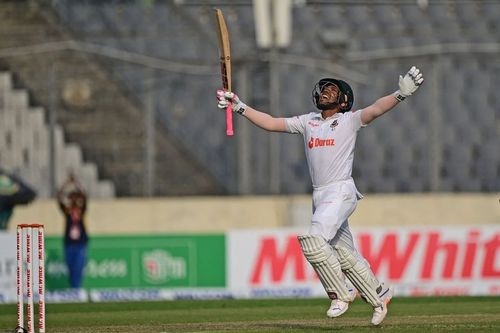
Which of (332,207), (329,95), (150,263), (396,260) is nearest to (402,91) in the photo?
(329,95)

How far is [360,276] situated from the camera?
9.48 m

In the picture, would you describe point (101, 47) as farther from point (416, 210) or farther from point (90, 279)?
point (416, 210)

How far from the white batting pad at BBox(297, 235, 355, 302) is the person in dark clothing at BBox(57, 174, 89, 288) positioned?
913 cm

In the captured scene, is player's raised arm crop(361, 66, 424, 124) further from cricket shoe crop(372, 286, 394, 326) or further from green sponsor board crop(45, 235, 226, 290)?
green sponsor board crop(45, 235, 226, 290)

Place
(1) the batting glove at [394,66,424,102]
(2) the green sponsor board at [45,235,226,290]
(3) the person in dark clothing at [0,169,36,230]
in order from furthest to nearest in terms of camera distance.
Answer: (3) the person in dark clothing at [0,169,36,230] < (2) the green sponsor board at [45,235,226,290] < (1) the batting glove at [394,66,424,102]

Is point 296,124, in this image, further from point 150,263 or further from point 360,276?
point 150,263

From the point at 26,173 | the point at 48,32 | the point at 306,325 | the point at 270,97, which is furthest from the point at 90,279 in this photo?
the point at 306,325

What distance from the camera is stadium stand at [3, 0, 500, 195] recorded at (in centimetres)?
1973

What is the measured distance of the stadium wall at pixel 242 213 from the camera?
19.5 m

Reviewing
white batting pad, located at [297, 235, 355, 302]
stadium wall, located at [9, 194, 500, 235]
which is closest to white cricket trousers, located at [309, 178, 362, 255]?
white batting pad, located at [297, 235, 355, 302]

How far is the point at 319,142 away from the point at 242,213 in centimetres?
1023

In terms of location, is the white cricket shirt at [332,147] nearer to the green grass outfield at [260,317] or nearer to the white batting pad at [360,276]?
the white batting pad at [360,276]

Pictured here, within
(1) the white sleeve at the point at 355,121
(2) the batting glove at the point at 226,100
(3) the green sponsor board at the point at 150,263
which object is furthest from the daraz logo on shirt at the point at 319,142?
(3) the green sponsor board at the point at 150,263

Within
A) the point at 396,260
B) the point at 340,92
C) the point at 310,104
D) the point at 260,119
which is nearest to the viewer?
the point at 340,92
